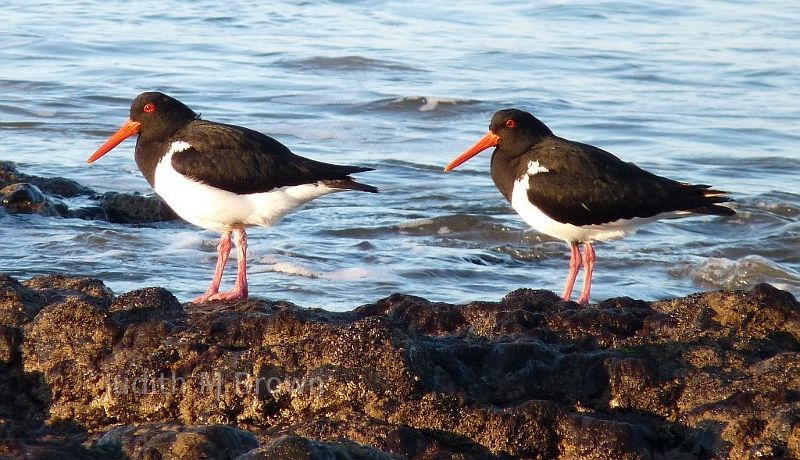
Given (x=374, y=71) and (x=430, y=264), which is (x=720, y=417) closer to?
(x=430, y=264)

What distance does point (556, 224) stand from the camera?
6.46 metres

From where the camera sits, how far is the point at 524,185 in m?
6.45

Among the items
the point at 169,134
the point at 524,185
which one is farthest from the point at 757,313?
the point at 169,134

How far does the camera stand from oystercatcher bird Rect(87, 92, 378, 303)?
19.6 feet

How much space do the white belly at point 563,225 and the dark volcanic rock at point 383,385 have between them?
222cm

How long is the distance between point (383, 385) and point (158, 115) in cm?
324

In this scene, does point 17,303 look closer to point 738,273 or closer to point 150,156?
point 150,156

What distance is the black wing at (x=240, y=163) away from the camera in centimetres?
597

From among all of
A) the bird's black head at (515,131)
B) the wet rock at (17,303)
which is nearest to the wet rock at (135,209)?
the bird's black head at (515,131)

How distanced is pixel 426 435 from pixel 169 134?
336 cm

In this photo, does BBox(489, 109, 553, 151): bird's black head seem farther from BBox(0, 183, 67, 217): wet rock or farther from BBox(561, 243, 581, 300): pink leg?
BBox(0, 183, 67, 217): wet rock

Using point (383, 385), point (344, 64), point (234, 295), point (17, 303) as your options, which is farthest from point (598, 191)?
point (344, 64)

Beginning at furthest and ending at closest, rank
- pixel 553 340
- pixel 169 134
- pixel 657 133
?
pixel 657 133
pixel 169 134
pixel 553 340

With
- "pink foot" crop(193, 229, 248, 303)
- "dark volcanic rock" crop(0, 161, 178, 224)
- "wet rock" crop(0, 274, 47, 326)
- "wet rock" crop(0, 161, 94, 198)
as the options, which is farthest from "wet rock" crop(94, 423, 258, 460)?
"wet rock" crop(0, 161, 94, 198)
